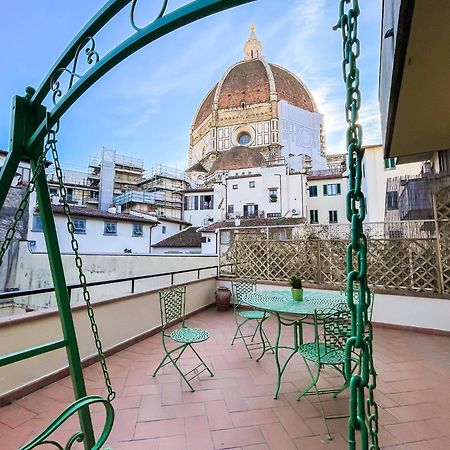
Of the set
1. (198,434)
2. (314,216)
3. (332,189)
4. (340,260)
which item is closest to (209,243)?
(314,216)

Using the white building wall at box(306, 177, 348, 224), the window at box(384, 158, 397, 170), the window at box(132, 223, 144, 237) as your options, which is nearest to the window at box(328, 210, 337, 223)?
the white building wall at box(306, 177, 348, 224)

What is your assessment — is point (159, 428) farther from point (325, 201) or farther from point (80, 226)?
point (325, 201)

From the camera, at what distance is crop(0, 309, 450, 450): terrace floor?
1825 mm

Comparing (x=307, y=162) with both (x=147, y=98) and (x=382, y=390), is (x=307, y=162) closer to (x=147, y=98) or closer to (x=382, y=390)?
(x=147, y=98)

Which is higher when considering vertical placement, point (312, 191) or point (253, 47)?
point (253, 47)

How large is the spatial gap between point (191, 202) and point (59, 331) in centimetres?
1972

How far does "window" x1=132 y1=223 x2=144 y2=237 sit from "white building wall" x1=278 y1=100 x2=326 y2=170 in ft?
74.9

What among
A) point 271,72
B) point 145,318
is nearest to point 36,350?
point 145,318

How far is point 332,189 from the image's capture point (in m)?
18.9

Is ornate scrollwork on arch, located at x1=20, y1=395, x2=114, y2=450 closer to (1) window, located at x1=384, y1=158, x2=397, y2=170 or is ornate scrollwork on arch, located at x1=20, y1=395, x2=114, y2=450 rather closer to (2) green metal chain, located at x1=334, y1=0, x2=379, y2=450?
(2) green metal chain, located at x1=334, y1=0, x2=379, y2=450

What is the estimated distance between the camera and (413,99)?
8.50ft

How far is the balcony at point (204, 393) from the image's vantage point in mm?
1857

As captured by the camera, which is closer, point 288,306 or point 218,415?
point 218,415

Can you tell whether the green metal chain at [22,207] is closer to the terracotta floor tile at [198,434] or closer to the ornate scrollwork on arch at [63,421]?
the ornate scrollwork on arch at [63,421]
